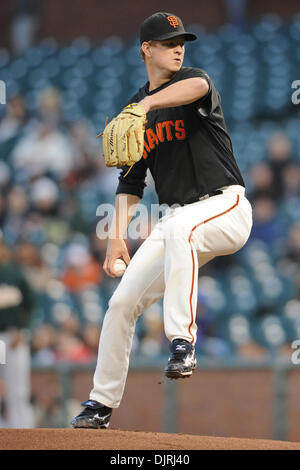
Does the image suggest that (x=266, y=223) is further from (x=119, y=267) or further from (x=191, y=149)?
(x=191, y=149)

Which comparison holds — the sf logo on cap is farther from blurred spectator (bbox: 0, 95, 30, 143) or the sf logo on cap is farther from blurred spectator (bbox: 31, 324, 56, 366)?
blurred spectator (bbox: 0, 95, 30, 143)

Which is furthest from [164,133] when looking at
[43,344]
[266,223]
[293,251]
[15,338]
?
[266,223]

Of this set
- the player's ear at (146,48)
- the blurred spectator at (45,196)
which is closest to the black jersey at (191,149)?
the player's ear at (146,48)

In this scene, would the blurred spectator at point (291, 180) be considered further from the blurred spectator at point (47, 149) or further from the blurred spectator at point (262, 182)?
the blurred spectator at point (47, 149)

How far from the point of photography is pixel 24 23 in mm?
13781

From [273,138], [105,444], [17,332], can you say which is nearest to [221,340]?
[17,332]

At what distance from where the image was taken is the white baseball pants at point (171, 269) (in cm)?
317

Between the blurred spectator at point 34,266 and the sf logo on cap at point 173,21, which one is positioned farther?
the blurred spectator at point 34,266

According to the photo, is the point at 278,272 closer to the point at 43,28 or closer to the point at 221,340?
the point at 221,340

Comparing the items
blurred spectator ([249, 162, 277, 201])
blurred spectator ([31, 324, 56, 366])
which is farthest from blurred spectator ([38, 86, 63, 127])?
blurred spectator ([31, 324, 56, 366])

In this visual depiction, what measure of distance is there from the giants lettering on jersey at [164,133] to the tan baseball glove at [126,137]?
289mm

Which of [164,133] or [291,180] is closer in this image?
[164,133]

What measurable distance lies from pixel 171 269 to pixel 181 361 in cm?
36

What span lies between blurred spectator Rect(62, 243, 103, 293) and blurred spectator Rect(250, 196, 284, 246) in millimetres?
1515
